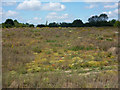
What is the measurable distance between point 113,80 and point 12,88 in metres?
3.00

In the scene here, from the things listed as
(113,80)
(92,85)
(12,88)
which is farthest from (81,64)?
(12,88)

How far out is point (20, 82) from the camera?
4.61m

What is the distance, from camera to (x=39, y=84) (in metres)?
4.48

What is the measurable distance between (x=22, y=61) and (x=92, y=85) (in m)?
4.89

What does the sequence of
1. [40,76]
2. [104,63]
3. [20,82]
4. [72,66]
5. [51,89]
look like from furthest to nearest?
[104,63] → [72,66] → [40,76] → [20,82] → [51,89]

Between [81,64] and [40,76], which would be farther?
[81,64]

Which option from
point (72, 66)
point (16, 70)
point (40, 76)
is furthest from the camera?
point (72, 66)

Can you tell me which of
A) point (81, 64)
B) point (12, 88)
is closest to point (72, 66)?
point (81, 64)

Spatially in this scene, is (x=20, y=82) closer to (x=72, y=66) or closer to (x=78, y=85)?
(x=78, y=85)

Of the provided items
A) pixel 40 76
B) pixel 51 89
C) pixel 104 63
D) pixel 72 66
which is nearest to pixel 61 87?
pixel 51 89

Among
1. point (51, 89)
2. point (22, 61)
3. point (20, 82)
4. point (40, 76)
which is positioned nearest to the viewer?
point (51, 89)

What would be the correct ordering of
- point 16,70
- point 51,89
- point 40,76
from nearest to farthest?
point 51,89 < point 40,76 < point 16,70

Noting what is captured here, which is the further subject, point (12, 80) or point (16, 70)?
point (16, 70)

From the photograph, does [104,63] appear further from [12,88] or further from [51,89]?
[12,88]
